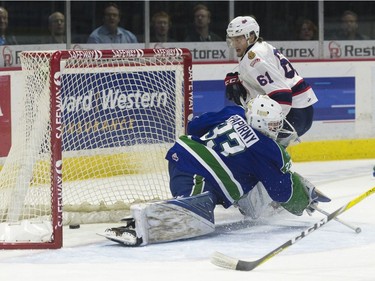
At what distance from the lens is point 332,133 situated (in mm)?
9078

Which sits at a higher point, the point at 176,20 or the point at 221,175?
the point at 176,20

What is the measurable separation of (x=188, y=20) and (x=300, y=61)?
0.86 m

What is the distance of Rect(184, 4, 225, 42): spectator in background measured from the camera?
8.97 metres

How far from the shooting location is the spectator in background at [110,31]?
27.8 feet

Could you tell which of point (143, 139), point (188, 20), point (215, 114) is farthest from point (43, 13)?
point (215, 114)

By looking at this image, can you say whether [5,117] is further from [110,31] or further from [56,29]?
[110,31]

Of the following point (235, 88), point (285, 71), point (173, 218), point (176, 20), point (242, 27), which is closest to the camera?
point (173, 218)

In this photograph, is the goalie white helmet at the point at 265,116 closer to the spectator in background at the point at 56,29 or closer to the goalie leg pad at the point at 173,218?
the goalie leg pad at the point at 173,218

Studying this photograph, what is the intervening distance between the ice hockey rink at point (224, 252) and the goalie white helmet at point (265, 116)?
503 mm

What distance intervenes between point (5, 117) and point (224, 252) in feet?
8.59

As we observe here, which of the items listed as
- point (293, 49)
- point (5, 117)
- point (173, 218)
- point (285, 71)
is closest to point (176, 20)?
point (293, 49)

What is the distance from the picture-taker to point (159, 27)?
28.8ft

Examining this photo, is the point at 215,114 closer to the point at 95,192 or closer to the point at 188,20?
the point at 95,192

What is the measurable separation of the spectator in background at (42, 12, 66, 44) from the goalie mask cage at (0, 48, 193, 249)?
120cm
